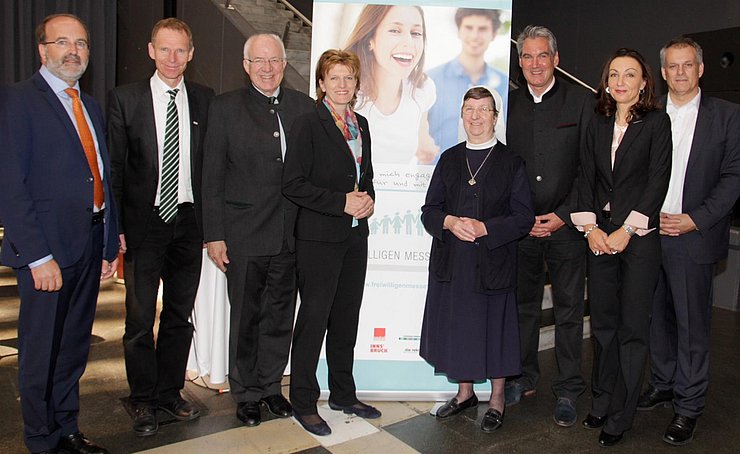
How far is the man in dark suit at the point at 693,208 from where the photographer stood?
9.76ft

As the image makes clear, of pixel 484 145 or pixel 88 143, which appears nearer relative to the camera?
pixel 88 143

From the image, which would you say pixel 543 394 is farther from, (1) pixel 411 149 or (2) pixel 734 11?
(2) pixel 734 11

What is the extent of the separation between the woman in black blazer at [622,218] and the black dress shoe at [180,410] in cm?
198

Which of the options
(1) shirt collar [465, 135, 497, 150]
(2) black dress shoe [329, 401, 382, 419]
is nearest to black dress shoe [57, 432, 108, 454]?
(2) black dress shoe [329, 401, 382, 419]

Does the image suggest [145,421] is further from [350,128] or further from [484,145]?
[484,145]

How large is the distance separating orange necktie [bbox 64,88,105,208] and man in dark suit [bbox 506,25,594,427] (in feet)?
6.64

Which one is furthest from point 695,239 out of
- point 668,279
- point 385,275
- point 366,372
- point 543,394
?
point 366,372

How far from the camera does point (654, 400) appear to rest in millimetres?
3459

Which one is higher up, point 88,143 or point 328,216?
point 88,143

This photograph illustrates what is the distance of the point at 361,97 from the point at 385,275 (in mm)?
956

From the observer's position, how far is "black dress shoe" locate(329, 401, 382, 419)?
10.5ft

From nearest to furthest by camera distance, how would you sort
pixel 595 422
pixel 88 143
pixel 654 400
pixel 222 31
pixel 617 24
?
pixel 88 143, pixel 595 422, pixel 654 400, pixel 222 31, pixel 617 24

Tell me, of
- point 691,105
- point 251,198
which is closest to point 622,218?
point 691,105

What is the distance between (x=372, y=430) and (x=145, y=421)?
1.07 m
